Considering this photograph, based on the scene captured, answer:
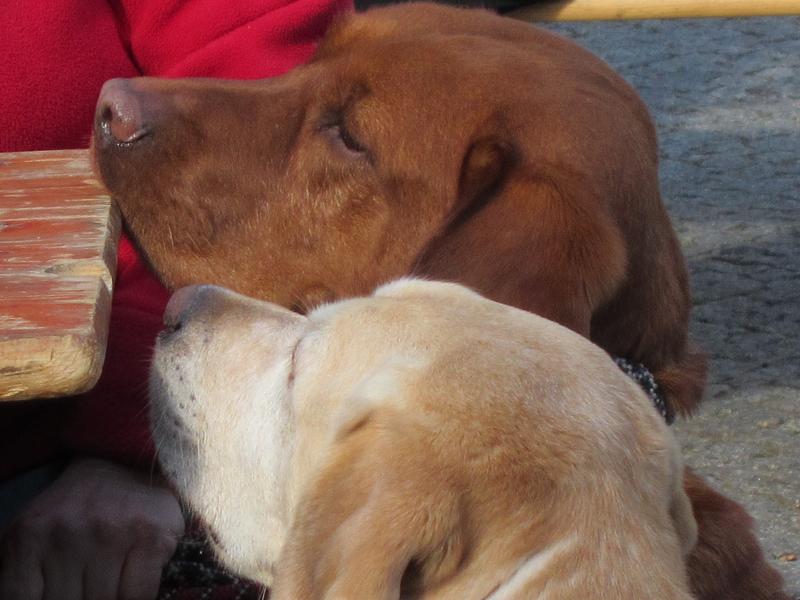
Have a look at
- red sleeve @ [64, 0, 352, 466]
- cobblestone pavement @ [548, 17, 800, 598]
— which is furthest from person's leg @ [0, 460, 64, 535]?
cobblestone pavement @ [548, 17, 800, 598]

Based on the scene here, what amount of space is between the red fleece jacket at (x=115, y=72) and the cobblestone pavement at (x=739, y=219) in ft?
7.04

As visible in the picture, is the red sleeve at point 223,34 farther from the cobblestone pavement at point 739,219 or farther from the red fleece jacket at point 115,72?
the cobblestone pavement at point 739,219

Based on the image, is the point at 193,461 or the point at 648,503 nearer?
the point at 648,503

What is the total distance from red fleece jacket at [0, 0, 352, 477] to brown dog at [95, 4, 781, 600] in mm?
185

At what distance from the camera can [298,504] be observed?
2.08 m

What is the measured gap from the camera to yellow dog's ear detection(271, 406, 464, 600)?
1863mm

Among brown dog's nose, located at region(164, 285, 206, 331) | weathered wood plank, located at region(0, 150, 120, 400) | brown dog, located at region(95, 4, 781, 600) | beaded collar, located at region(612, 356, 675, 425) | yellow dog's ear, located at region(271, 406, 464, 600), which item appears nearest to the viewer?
weathered wood plank, located at region(0, 150, 120, 400)

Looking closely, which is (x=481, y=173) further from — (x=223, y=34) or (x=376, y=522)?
(x=376, y=522)

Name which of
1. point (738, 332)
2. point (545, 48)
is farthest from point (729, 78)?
point (545, 48)

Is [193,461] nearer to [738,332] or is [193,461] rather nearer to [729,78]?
[738,332]

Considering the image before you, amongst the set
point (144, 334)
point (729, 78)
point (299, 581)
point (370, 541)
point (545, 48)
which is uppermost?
point (545, 48)

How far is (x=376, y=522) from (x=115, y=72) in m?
1.43

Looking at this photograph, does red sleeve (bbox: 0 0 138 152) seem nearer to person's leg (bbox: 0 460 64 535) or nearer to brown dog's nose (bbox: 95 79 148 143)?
brown dog's nose (bbox: 95 79 148 143)

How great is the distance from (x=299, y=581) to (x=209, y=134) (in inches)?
42.4
